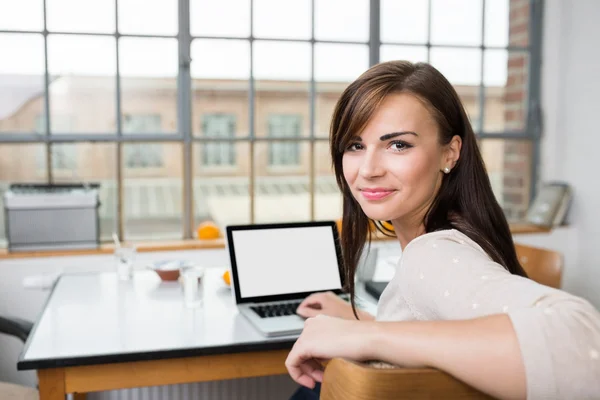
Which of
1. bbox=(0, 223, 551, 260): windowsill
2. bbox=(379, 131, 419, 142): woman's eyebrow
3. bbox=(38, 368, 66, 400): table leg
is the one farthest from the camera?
bbox=(0, 223, 551, 260): windowsill

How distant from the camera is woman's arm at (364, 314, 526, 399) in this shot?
0.72m

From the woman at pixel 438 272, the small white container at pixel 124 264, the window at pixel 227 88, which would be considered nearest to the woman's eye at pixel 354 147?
the woman at pixel 438 272

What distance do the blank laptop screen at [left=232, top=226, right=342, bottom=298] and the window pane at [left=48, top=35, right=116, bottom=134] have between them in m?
1.47

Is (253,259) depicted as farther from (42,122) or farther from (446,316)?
(42,122)

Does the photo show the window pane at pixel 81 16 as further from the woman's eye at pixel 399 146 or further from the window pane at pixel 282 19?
the woman's eye at pixel 399 146

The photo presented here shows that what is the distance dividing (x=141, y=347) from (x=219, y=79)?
1998 millimetres

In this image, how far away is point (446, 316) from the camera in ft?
2.78

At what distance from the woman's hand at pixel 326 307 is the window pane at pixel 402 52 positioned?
6.47 ft

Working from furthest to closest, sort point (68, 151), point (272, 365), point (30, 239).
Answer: point (68, 151) < point (30, 239) < point (272, 365)

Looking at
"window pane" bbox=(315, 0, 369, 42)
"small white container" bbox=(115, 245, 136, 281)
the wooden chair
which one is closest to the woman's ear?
the wooden chair

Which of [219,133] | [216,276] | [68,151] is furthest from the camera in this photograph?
[219,133]

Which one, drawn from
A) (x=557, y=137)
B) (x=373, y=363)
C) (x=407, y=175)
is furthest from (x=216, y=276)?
(x=557, y=137)

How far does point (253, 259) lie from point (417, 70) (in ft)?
3.51

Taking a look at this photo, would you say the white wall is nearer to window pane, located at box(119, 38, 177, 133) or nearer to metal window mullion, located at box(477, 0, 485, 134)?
metal window mullion, located at box(477, 0, 485, 134)
